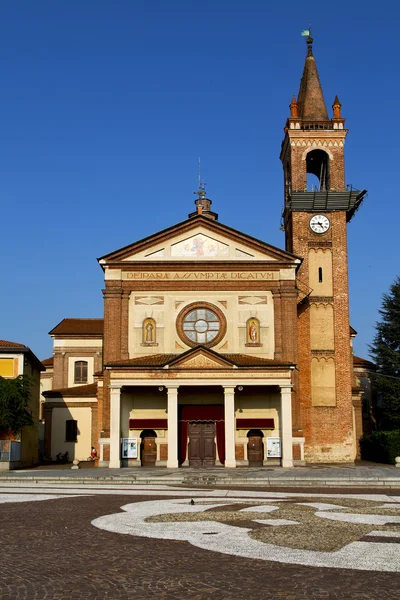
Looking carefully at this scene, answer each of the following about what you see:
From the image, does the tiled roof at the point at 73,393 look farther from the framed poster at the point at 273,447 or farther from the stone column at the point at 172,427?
the framed poster at the point at 273,447

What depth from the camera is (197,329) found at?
1597 inches

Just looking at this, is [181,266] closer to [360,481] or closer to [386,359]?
[360,481]

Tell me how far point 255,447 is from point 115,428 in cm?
794

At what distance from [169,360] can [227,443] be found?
17.5 ft

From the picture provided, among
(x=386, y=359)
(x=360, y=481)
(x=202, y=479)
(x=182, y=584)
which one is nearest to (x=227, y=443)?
(x=202, y=479)

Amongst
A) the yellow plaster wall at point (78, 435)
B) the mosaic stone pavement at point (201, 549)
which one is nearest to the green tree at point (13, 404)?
the yellow plaster wall at point (78, 435)

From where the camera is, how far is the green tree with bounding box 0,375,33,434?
127ft

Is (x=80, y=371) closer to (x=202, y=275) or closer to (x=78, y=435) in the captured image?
(x=78, y=435)

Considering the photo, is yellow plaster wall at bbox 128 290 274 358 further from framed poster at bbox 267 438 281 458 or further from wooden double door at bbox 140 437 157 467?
wooden double door at bbox 140 437 157 467

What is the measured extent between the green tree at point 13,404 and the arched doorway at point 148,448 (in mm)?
6719

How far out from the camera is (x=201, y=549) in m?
11.9

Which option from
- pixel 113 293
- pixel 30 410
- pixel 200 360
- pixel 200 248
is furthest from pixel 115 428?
pixel 200 248

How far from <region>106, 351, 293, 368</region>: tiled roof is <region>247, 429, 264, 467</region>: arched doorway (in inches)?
162

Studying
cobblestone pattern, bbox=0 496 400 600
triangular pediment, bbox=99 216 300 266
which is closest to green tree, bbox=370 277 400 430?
triangular pediment, bbox=99 216 300 266
